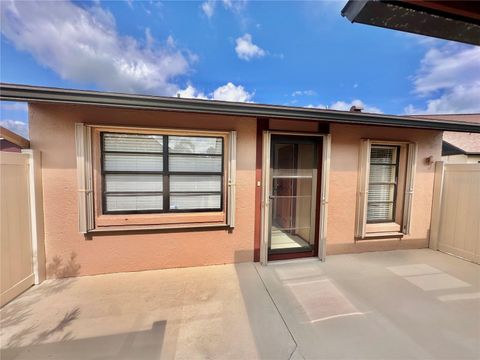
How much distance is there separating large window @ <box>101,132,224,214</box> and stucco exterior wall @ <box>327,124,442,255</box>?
6.89 feet

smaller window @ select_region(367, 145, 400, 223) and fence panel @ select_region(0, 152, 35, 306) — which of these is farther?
smaller window @ select_region(367, 145, 400, 223)

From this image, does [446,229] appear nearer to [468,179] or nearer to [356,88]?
[468,179]

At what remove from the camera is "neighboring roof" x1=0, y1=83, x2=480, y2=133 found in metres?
2.37

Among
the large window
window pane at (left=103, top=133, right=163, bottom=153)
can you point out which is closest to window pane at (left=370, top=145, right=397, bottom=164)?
the large window

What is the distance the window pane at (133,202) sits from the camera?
→ 10.7 ft

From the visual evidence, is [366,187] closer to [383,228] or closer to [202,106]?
[383,228]

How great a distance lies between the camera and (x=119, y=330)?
207cm

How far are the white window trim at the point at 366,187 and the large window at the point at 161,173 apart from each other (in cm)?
256

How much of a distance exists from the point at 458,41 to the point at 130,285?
3.97 m

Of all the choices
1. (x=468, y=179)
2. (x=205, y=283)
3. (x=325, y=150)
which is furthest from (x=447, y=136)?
(x=205, y=283)

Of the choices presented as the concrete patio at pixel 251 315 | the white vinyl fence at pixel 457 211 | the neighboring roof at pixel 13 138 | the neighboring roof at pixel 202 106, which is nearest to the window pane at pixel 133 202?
the concrete patio at pixel 251 315

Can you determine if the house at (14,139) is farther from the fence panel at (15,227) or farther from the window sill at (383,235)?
the window sill at (383,235)

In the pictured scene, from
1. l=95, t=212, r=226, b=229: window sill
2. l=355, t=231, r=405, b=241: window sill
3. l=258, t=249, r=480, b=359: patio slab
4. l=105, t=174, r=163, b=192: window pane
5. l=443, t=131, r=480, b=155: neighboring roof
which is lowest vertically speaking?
l=258, t=249, r=480, b=359: patio slab

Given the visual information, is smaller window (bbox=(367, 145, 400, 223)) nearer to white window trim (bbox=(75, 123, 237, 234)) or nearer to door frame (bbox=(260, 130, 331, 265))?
door frame (bbox=(260, 130, 331, 265))
